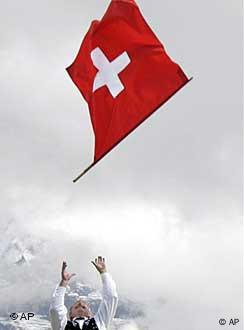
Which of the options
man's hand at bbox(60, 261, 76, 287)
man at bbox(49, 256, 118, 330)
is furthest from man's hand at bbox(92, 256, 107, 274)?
man's hand at bbox(60, 261, 76, 287)

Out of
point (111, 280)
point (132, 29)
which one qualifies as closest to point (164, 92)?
point (132, 29)

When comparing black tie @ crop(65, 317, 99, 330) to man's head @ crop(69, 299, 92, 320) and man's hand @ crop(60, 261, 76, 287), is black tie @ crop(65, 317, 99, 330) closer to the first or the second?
man's head @ crop(69, 299, 92, 320)

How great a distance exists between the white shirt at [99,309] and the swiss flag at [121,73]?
6.04 meters

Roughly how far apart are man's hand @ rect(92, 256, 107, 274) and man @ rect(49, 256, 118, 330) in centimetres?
26

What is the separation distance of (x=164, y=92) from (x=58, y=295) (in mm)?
7777

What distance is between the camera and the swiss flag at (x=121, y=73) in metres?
21.0

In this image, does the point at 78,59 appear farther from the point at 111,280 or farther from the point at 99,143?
the point at 111,280

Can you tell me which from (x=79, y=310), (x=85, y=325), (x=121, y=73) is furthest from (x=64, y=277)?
(x=121, y=73)

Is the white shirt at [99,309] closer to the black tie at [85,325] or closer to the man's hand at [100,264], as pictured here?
→ the black tie at [85,325]

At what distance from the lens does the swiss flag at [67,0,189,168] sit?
68.7ft

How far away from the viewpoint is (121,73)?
72.0ft

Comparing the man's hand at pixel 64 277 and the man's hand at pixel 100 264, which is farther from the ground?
the man's hand at pixel 64 277

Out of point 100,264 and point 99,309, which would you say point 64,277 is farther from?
point 99,309

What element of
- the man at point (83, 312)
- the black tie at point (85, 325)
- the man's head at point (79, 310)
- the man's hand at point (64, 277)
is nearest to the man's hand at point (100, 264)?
the man at point (83, 312)
